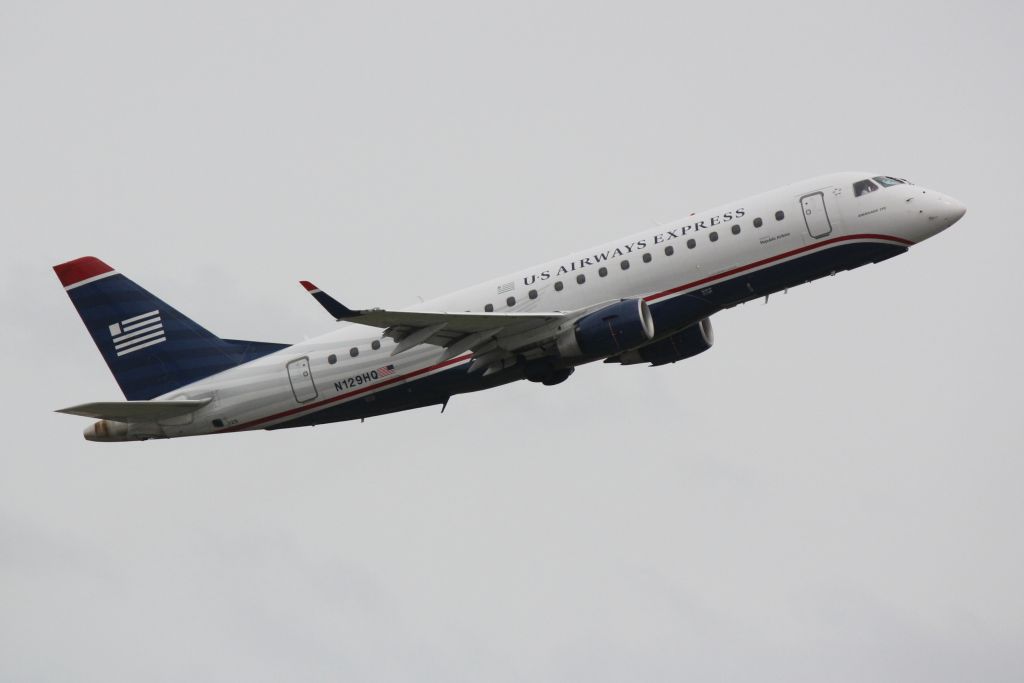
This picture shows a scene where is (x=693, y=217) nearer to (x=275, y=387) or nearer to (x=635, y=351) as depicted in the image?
(x=635, y=351)

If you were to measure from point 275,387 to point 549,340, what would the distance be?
418 inches

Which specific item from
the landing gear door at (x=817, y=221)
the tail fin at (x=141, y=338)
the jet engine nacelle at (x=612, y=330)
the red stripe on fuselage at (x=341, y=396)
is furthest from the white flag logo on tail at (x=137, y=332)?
the landing gear door at (x=817, y=221)

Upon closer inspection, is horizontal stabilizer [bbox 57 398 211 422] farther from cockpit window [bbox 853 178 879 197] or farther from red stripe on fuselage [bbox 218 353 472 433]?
cockpit window [bbox 853 178 879 197]

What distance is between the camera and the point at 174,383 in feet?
178

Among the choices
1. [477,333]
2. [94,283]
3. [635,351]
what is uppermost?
[94,283]

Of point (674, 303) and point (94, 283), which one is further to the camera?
point (94, 283)

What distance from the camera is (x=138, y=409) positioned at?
171 feet

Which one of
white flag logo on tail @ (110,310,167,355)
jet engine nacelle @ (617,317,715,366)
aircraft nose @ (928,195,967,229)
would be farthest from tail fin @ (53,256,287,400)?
aircraft nose @ (928,195,967,229)

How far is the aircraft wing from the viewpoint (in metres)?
46.2

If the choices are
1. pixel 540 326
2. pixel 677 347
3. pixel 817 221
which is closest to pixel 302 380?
pixel 540 326

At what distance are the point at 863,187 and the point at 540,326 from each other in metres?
11.4

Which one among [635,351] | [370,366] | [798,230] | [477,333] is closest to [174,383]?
[370,366]

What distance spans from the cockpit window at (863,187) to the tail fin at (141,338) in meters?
20.8

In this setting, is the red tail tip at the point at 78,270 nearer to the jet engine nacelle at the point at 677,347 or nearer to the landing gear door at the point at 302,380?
the landing gear door at the point at 302,380
